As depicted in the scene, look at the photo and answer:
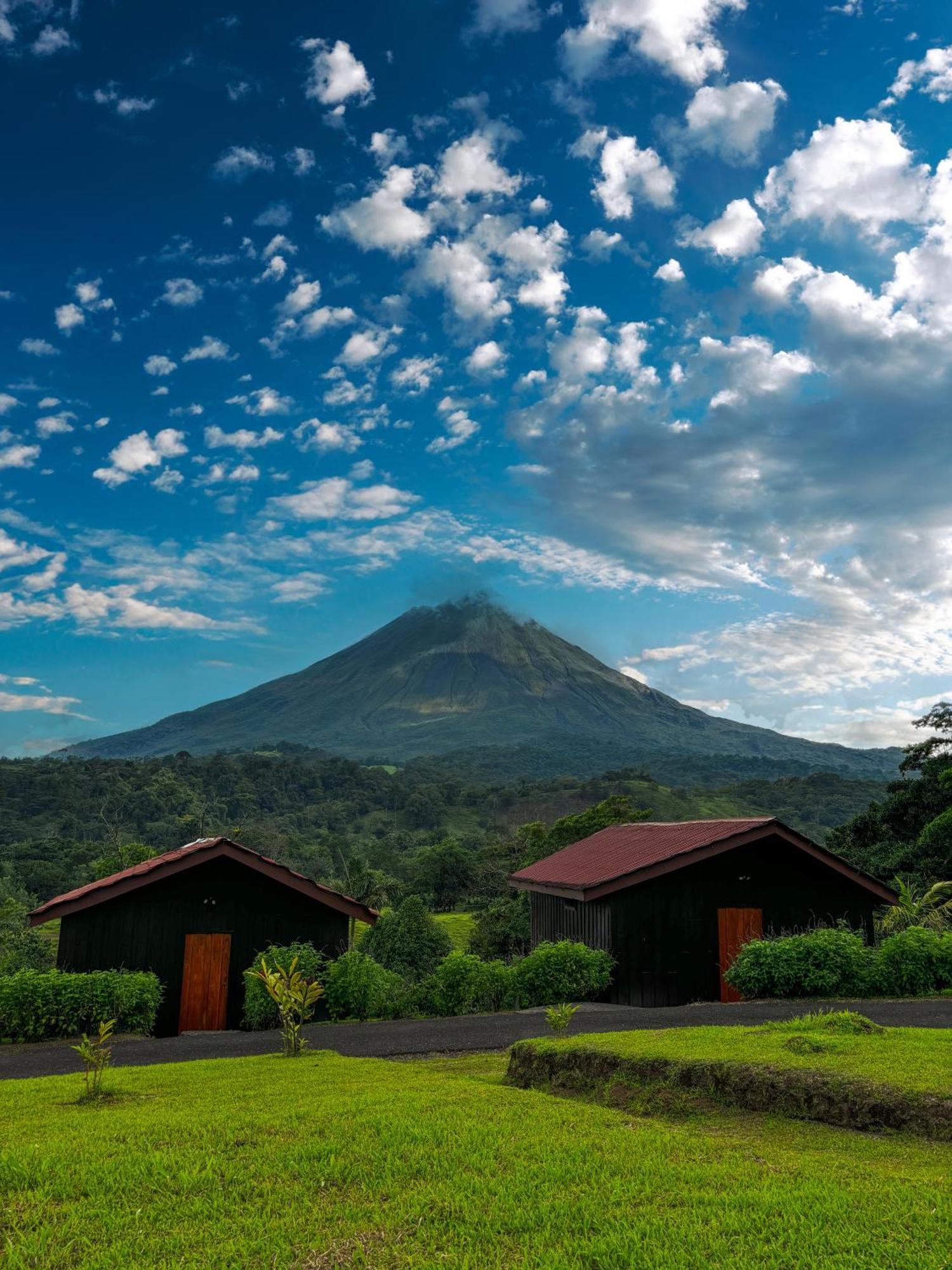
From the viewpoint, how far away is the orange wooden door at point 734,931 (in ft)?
63.5

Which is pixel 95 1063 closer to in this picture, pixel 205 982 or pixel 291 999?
pixel 291 999

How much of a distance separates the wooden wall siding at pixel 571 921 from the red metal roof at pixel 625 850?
0.65 metres

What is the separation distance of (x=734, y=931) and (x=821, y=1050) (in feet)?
39.3

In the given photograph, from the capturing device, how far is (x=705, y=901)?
1988cm

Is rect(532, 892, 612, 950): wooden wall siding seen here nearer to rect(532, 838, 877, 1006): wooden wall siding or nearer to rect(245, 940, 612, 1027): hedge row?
rect(532, 838, 877, 1006): wooden wall siding

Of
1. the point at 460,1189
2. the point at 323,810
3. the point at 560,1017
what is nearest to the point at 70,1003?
the point at 560,1017

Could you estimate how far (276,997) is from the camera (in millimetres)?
11000

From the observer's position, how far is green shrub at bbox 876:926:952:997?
627 inches

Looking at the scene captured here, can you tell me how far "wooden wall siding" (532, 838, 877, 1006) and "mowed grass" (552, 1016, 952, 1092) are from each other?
8611 mm

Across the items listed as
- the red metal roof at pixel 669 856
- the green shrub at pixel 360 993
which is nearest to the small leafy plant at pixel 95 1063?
the green shrub at pixel 360 993

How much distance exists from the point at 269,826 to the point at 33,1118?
7975cm

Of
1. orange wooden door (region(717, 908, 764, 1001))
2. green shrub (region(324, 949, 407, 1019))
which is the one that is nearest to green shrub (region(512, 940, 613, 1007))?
green shrub (region(324, 949, 407, 1019))

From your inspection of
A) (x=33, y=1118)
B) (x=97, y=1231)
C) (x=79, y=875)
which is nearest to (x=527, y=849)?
(x=79, y=875)

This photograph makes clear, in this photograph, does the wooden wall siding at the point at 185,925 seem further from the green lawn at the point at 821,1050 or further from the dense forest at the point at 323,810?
the dense forest at the point at 323,810
